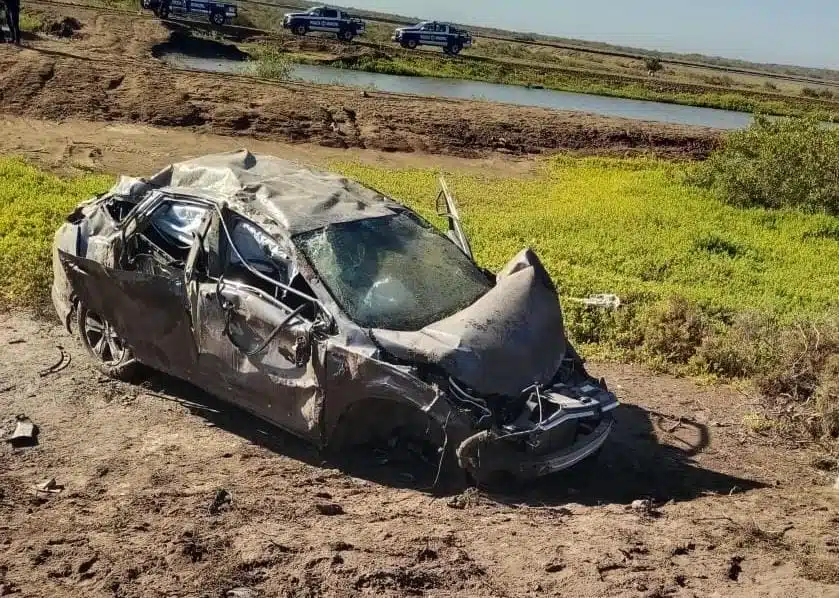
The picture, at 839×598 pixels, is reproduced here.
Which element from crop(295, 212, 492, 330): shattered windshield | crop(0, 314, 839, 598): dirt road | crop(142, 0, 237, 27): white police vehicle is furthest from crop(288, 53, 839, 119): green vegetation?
crop(0, 314, 839, 598): dirt road

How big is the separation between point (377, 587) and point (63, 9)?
1745 inches

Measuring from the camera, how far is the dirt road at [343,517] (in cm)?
436

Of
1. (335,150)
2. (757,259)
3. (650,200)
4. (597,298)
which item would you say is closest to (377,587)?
(597,298)

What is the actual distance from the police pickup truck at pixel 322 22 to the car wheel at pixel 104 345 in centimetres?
4180

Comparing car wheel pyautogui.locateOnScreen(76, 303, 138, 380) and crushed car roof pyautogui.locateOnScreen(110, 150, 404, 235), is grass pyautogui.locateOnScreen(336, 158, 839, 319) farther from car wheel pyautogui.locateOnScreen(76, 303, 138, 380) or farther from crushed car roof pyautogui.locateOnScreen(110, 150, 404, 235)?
car wheel pyautogui.locateOnScreen(76, 303, 138, 380)

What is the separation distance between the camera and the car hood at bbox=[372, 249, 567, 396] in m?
5.25

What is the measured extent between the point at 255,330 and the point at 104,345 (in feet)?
6.46

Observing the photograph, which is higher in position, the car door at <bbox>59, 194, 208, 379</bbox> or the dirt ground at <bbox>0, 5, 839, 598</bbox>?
the car door at <bbox>59, 194, 208, 379</bbox>

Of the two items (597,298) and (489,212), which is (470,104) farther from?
(597,298)

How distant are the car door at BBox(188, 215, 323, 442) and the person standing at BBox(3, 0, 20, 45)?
23065mm

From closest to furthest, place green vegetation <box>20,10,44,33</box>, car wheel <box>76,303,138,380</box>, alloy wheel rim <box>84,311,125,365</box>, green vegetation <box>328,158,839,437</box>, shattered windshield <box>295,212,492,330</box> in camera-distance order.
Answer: shattered windshield <box>295,212,492,330</box>
car wheel <box>76,303,138,380</box>
alloy wheel rim <box>84,311,125,365</box>
green vegetation <box>328,158,839,437</box>
green vegetation <box>20,10,44,33</box>

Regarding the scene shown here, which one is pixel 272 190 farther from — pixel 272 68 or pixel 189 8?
pixel 189 8

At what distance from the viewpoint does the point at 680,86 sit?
5162 cm

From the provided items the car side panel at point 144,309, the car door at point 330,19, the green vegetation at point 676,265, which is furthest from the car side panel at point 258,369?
the car door at point 330,19
